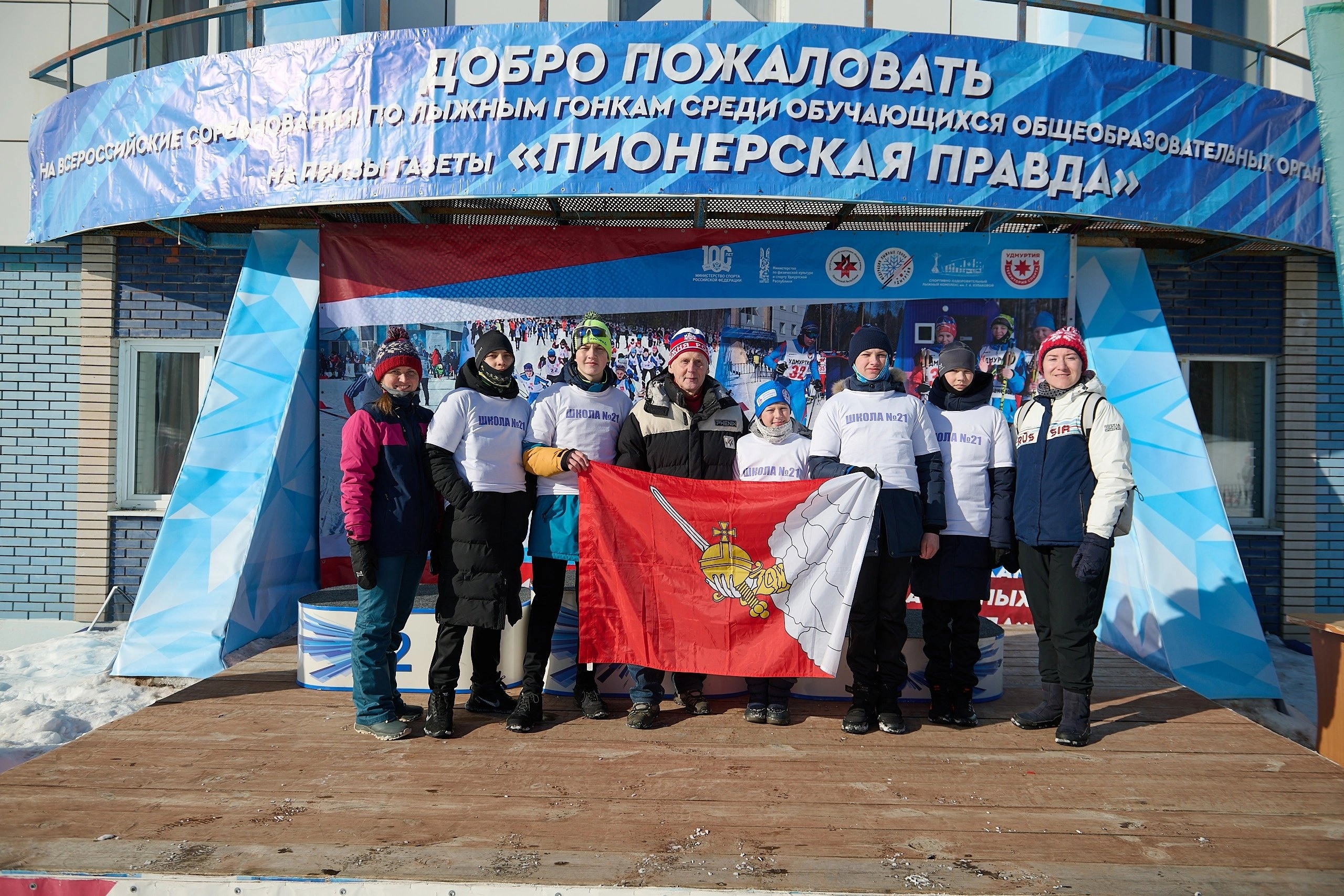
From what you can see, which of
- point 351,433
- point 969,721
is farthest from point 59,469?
point 969,721

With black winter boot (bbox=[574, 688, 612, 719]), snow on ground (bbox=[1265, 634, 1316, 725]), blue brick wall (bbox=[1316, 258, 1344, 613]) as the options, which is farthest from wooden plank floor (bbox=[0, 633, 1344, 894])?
blue brick wall (bbox=[1316, 258, 1344, 613])

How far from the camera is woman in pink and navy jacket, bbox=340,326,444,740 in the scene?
3939 millimetres

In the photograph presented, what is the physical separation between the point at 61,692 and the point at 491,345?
4.31 m

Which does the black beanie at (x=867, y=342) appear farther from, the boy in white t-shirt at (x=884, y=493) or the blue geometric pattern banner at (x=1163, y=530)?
the blue geometric pattern banner at (x=1163, y=530)

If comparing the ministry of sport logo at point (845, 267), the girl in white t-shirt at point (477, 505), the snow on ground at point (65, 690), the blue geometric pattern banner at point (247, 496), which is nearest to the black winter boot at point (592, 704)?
the girl in white t-shirt at point (477, 505)

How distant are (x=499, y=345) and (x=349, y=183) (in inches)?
98.0

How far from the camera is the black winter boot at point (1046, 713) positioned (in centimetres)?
431

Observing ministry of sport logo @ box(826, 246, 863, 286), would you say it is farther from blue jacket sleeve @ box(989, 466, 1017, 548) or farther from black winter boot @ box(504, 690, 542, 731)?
black winter boot @ box(504, 690, 542, 731)

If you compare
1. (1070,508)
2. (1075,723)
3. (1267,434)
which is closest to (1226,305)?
(1267,434)

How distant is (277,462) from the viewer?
6.36 metres

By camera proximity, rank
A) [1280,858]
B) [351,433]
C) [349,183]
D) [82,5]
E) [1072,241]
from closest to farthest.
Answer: [1280,858]
[351,433]
[349,183]
[1072,241]
[82,5]

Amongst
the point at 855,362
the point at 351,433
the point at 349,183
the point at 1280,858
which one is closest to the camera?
the point at 1280,858

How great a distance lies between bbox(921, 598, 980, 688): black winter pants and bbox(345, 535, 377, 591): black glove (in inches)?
115

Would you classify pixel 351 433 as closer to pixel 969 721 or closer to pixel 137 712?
pixel 137 712
